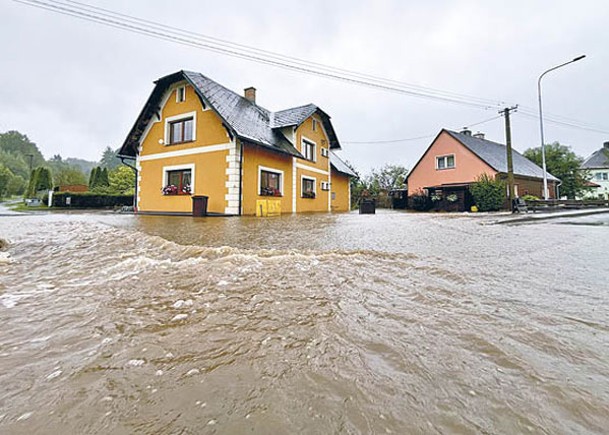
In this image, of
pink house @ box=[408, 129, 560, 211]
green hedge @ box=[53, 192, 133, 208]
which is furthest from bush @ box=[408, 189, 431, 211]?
green hedge @ box=[53, 192, 133, 208]

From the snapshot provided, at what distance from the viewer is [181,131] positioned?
38.1 feet

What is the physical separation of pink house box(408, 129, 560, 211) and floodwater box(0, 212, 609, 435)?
1537cm

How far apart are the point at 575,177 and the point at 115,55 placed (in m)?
37.4

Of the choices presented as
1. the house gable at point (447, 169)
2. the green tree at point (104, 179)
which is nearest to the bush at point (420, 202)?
the house gable at point (447, 169)

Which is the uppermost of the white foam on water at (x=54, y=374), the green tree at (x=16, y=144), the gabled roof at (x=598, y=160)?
the green tree at (x=16, y=144)

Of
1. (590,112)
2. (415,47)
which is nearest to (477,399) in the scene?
(415,47)

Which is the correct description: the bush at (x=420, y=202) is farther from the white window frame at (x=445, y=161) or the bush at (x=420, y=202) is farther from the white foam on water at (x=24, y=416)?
the white foam on water at (x=24, y=416)

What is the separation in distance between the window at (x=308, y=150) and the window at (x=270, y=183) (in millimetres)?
2513

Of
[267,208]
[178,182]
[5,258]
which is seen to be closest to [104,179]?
[178,182]

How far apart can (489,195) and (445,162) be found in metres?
6.26

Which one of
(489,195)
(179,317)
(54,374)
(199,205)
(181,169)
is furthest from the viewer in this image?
(489,195)

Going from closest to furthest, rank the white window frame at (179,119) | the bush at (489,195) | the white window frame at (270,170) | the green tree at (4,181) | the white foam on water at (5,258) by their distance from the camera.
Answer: the white foam on water at (5,258)
the white window frame at (270,170)
the white window frame at (179,119)
the bush at (489,195)
the green tree at (4,181)

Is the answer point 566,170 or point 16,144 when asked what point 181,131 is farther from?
point 16,144

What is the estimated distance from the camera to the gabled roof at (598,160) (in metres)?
35.6
